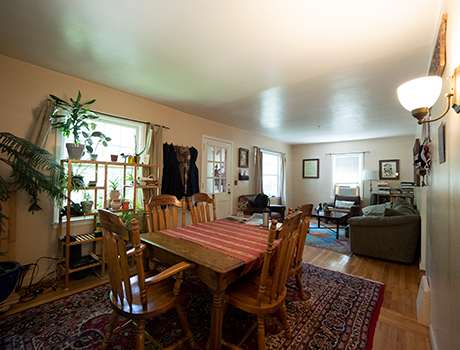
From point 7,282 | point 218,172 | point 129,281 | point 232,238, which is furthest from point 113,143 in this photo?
point 129,281

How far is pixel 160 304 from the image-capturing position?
1357mm

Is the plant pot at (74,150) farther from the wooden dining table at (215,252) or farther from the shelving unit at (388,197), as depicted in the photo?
the shelving unit at (388,197)

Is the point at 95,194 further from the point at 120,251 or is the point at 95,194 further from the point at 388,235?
the point at 388,235

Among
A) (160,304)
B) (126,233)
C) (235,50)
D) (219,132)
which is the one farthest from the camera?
(219,132)

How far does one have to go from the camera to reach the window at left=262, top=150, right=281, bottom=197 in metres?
6.56

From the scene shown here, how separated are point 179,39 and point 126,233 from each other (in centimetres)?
176

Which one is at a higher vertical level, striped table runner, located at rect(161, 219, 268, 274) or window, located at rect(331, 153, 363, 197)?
window, located at rect(331, 153, 363, 197)

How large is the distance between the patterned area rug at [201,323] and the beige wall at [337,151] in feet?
16.2

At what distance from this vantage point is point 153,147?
140 inches

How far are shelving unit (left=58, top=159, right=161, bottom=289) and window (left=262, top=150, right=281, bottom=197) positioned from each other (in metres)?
3.69

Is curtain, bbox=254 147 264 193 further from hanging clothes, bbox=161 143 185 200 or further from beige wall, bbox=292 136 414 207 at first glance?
hanging clothes, bbox=161 143 185 200

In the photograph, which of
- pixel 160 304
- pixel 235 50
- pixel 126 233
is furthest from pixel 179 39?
pixel 160 304

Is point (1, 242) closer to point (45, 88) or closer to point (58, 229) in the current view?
point (58, 229)

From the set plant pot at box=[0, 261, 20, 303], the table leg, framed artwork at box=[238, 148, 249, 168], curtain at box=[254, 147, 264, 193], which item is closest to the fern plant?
plant pot at box=[0, 261, 20, 303]
